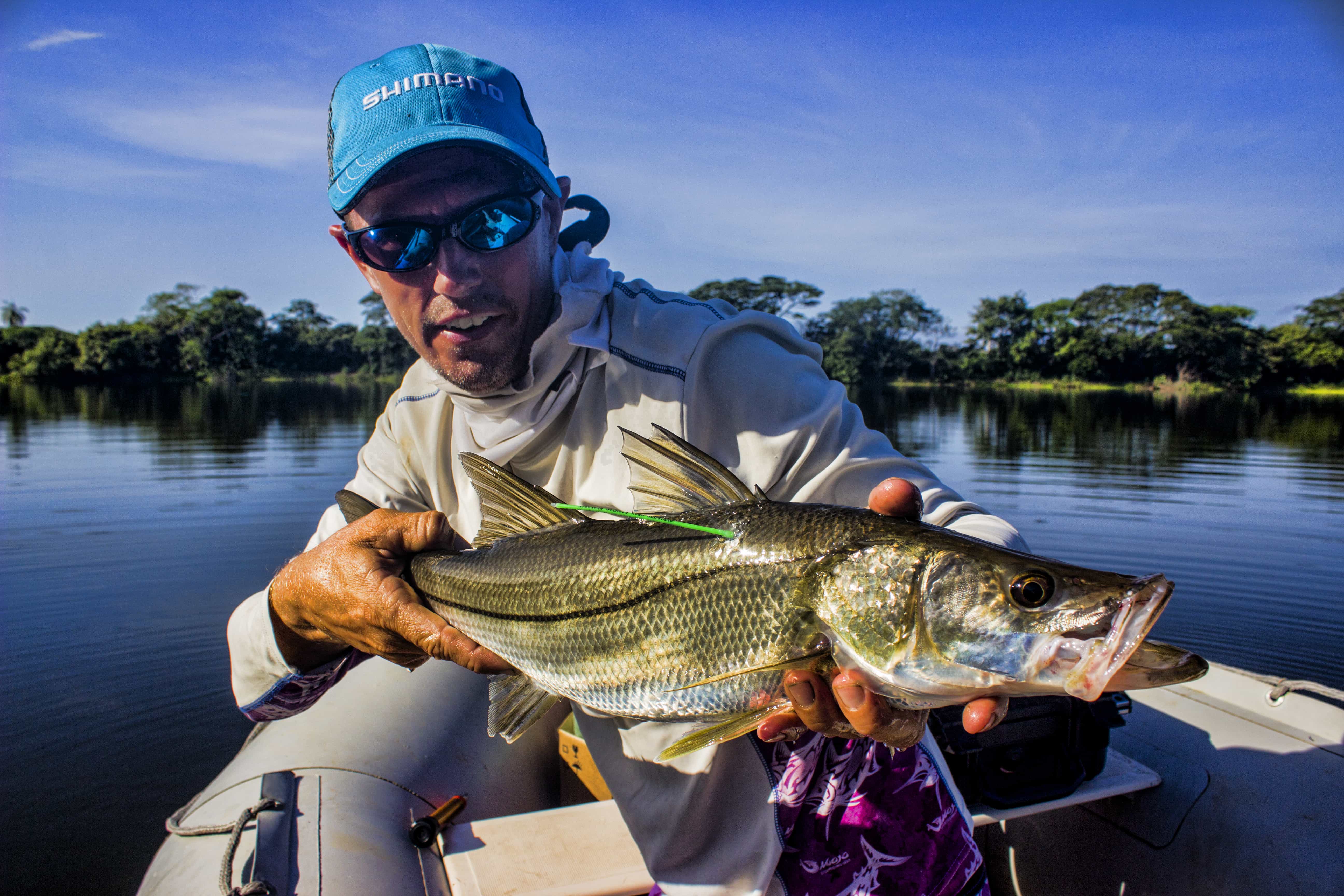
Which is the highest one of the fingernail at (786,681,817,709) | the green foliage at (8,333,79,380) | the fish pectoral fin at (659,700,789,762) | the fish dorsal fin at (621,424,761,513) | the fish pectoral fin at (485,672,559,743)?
the green foliage at (8,333,79,380)

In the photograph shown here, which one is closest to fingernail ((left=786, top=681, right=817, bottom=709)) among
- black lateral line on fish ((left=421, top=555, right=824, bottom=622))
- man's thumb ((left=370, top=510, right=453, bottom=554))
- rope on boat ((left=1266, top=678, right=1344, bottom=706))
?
black lateral line on fish ((left=421, top=555, right=824, bottom=622))

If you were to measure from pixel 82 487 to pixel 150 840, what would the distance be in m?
14.4

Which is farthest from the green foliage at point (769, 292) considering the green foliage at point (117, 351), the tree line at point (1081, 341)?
the green foliage at point (117, 351)

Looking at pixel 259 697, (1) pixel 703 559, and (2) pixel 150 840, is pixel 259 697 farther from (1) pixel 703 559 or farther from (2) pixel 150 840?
(2) pixel 150 840

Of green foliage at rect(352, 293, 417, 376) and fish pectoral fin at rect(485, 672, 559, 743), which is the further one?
green foliage at rect(352, 293, 417, 376)

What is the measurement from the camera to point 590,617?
83.4 inches

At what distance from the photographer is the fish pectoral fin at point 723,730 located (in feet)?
5.95

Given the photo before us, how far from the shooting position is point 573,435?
268 cm

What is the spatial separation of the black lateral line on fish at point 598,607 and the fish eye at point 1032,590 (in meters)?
0.45

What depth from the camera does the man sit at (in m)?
2.24

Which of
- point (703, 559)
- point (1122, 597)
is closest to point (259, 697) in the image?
point (703, 559)

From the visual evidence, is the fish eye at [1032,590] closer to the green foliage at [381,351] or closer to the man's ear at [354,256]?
the man's ear at [354,256]

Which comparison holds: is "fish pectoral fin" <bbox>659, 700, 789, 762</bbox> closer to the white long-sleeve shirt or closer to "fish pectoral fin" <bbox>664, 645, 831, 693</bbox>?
"fish pectoral fin" <bbox>664, 645, 831, 693</bbox>

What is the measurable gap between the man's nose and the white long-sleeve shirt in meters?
0.29
